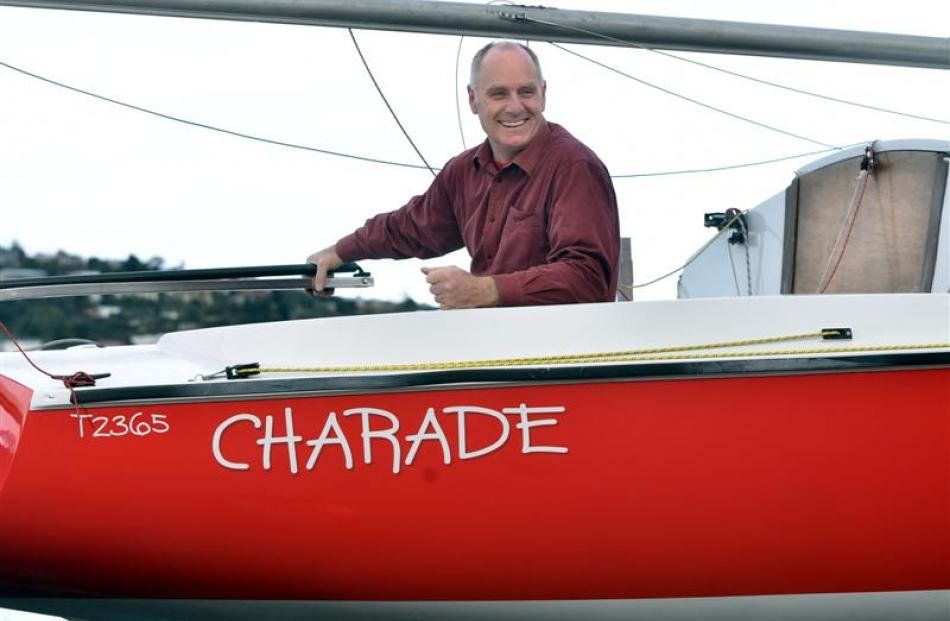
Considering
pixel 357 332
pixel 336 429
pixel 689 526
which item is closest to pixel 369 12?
pixel 357 332

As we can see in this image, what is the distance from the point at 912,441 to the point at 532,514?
706mm

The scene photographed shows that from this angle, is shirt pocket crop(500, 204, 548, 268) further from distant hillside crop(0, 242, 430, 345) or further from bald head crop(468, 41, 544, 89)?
distant hillside crop(0, 242, 430, 345)

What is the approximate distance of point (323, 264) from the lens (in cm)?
379

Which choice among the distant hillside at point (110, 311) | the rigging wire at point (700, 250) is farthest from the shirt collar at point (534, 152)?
the distant hillside at point (110, 311)

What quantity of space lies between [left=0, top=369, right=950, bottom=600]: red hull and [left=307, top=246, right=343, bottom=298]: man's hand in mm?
1003

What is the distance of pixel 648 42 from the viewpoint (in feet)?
12.3

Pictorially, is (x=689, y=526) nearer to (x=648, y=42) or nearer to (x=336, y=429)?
(x=336, y=429)

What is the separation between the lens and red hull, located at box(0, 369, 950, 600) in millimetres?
2766

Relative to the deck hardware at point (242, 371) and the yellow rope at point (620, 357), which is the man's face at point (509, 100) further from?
the deck hardware at point (242, 371)

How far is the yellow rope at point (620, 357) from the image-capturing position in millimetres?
2789

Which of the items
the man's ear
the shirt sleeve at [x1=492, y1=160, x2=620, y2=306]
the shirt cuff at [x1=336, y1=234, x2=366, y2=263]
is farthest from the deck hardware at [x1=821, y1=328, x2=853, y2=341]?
the shirt cuff at [x1=336, y1=234, x2=366, y2=263]

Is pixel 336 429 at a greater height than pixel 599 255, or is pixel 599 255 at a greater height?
pixel 599 255

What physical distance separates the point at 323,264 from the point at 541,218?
72 centimetres

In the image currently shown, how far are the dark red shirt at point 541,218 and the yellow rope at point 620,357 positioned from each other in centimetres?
31
